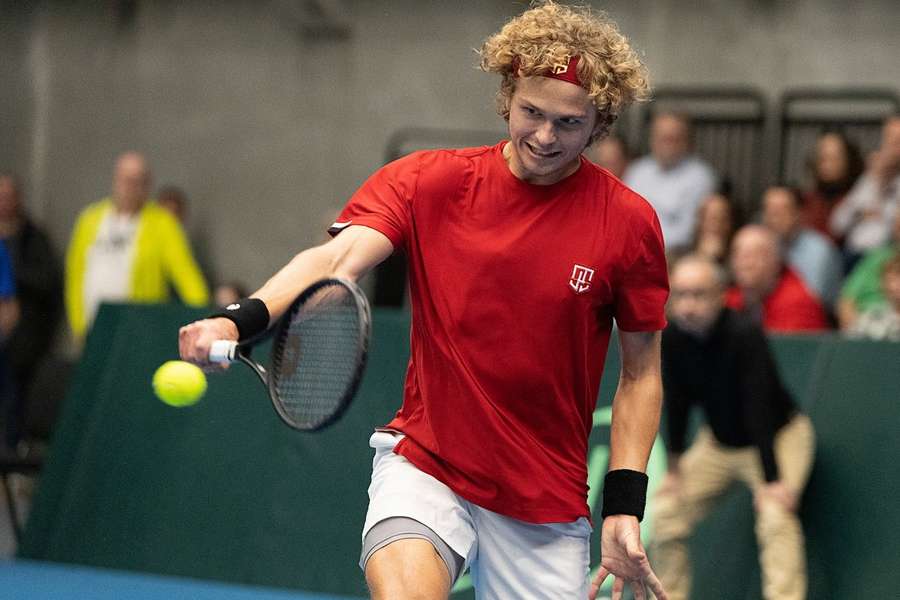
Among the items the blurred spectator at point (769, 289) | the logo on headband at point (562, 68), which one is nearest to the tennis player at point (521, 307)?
the logo on headband at point (562, 68)

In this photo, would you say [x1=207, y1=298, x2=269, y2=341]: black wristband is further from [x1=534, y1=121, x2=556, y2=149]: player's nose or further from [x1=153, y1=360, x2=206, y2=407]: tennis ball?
[x1=534, y1=121, x2=556, y2=149]: player's nose

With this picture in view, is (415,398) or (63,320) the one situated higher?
(415,398)

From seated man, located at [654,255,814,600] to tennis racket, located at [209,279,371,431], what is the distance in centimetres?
293

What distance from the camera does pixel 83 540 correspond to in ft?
24.1

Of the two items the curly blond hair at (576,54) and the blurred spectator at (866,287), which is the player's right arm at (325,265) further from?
the blurred spectator at (866,287)

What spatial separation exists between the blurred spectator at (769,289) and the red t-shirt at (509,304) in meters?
3.51

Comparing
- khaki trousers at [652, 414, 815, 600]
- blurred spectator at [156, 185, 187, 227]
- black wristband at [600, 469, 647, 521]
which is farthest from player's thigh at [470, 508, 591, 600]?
blurred spectator at [156, 185, 187, 227]

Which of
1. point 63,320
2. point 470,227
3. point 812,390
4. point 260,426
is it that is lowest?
point 63,320

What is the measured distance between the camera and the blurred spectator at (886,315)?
626 cm

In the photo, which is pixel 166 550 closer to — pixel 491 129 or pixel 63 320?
pixel 491 129

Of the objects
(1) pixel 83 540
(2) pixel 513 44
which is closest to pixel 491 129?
(1) pixel 83 540

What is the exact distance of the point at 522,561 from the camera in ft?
11.3

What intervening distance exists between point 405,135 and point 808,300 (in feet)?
15.9

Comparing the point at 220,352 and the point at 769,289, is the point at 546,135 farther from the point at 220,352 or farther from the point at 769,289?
the point at 769,289
